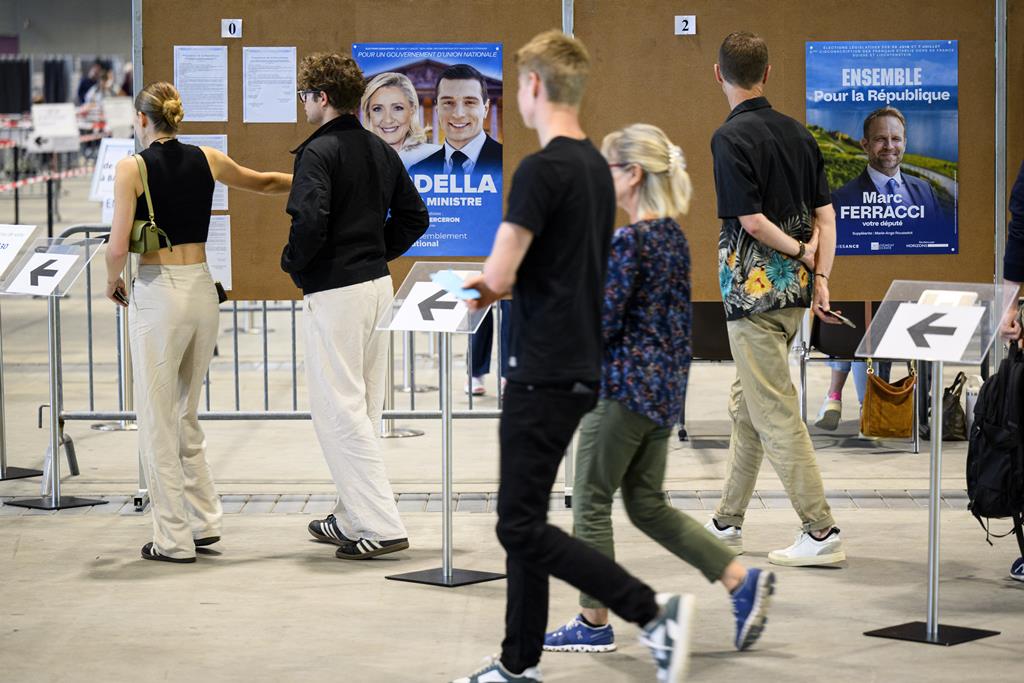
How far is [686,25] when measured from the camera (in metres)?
7.09

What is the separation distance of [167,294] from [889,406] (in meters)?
4.25

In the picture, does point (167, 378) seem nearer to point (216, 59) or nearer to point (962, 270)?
point (216, 59)

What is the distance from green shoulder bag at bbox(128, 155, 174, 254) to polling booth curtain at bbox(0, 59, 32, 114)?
27.5 meters

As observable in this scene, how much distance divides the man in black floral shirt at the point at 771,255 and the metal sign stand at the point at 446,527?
1097mm

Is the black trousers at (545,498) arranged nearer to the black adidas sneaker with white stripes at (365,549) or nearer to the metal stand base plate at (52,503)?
the black adidas sneaker with white stripes at (365,549)

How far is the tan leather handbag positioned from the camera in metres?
8.41

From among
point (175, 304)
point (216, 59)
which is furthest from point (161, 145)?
point (216, 59)

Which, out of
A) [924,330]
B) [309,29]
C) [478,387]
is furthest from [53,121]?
[924,330]

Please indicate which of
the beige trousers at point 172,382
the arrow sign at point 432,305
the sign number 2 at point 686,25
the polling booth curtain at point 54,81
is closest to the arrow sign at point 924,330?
the arrow sign at point 432,305

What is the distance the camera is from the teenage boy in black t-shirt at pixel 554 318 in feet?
13.1

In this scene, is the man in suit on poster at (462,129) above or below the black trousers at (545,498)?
above

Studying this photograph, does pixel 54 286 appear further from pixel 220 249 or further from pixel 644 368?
pixel 644 368

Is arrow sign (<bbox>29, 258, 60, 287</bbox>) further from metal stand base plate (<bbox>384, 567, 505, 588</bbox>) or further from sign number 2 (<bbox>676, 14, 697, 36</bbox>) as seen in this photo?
sign number 2 (<bbox>676, 14, 697, 36</bbox>)

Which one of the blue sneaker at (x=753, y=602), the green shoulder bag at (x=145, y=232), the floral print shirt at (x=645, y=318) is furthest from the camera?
the green shoulder bag at (x=145, y=232)
